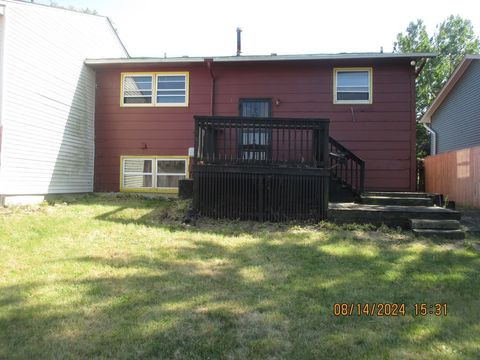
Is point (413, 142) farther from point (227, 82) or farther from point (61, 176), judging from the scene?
point (61, 176)

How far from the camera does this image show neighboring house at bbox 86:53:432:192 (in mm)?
10422

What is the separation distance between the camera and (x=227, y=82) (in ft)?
36.2

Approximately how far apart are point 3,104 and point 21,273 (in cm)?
573

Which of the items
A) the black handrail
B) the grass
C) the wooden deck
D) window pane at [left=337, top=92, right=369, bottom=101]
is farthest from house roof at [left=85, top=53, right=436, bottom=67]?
the grass

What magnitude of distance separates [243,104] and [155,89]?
8.58 ft

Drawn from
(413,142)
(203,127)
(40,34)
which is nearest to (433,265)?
(203,127)

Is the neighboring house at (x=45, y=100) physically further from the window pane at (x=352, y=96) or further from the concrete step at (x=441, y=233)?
the concrete step at (x=441, y=233)

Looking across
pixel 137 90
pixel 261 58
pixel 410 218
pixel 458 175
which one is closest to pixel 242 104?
pixel 261 58

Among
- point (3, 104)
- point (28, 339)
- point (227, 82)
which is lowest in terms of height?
point (28, 339)

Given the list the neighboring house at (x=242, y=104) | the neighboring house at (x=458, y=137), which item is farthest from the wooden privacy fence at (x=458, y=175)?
the neighboring house at (x=242, y=104)

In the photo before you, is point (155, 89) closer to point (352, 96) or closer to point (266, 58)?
point (266, 58)

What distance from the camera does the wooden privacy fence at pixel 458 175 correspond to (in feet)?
36.3

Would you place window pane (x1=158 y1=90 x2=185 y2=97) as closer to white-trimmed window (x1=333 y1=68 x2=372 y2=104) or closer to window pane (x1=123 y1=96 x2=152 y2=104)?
window pane (x1=123 y1=96 x2=152 y2=104)
